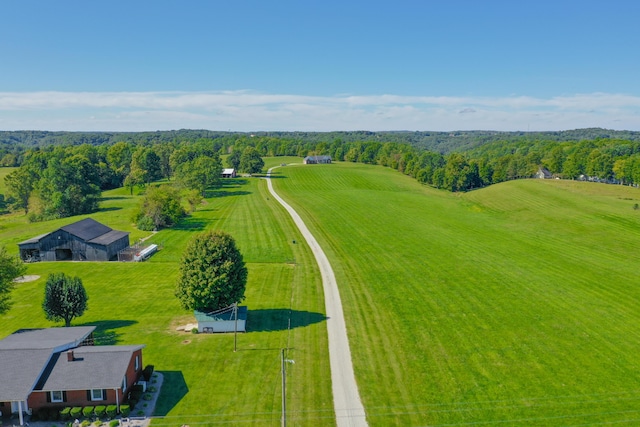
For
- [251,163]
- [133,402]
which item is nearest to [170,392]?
[133,402]

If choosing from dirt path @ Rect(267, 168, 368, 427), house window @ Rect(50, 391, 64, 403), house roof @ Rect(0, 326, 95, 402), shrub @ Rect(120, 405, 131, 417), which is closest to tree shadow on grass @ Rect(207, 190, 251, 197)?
dirt path @ Rect(267, 168, 368, 427)

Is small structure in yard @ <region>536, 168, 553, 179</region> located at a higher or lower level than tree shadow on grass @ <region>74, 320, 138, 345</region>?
higher

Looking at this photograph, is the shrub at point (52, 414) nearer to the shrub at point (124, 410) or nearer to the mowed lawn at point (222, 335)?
the shrub at point (124, 410)

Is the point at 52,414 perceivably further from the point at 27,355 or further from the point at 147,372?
the point at 147,372

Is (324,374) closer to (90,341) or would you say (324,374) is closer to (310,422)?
(310,422)

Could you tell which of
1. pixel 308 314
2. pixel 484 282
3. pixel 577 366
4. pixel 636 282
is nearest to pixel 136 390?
pixel 308 314

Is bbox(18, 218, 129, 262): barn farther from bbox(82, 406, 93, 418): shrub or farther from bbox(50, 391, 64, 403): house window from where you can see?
bbox(82, 406, 93, 418): shrub

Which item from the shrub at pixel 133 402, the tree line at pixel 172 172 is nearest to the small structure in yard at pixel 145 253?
the tree line at pixel 172 172
